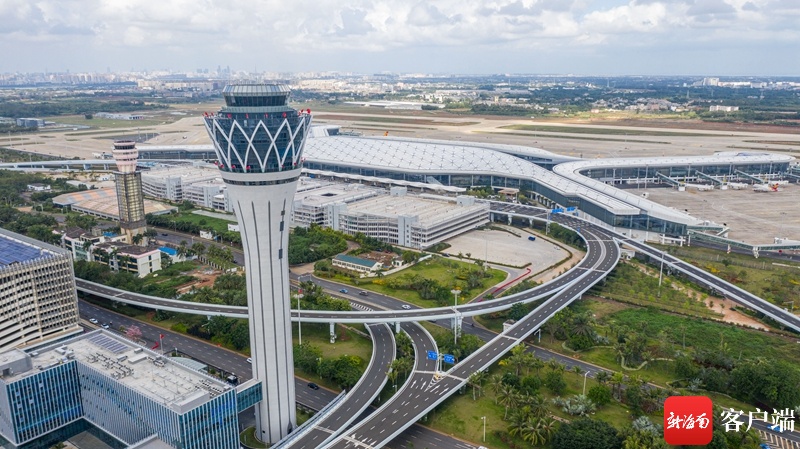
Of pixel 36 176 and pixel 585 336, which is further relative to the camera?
pixel 36 176

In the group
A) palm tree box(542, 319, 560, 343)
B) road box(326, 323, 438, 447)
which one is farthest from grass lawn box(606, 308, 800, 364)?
road box(326, 323, 438, 447)

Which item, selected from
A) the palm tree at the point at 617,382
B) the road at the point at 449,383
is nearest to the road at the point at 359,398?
the road at the point at 449,383

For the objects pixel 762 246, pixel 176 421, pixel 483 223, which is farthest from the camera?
pixel 483 223

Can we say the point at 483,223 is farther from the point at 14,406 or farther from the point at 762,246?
the point at 14,406

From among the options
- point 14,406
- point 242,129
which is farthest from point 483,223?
point 14,406

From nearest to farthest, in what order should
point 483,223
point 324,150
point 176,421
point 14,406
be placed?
point 176,421 < point 14,406 < point 483,223 < point 324,150

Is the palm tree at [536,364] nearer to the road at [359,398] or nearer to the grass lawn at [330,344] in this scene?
the road at [359,398]

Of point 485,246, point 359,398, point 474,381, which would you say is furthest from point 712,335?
point 359,398
